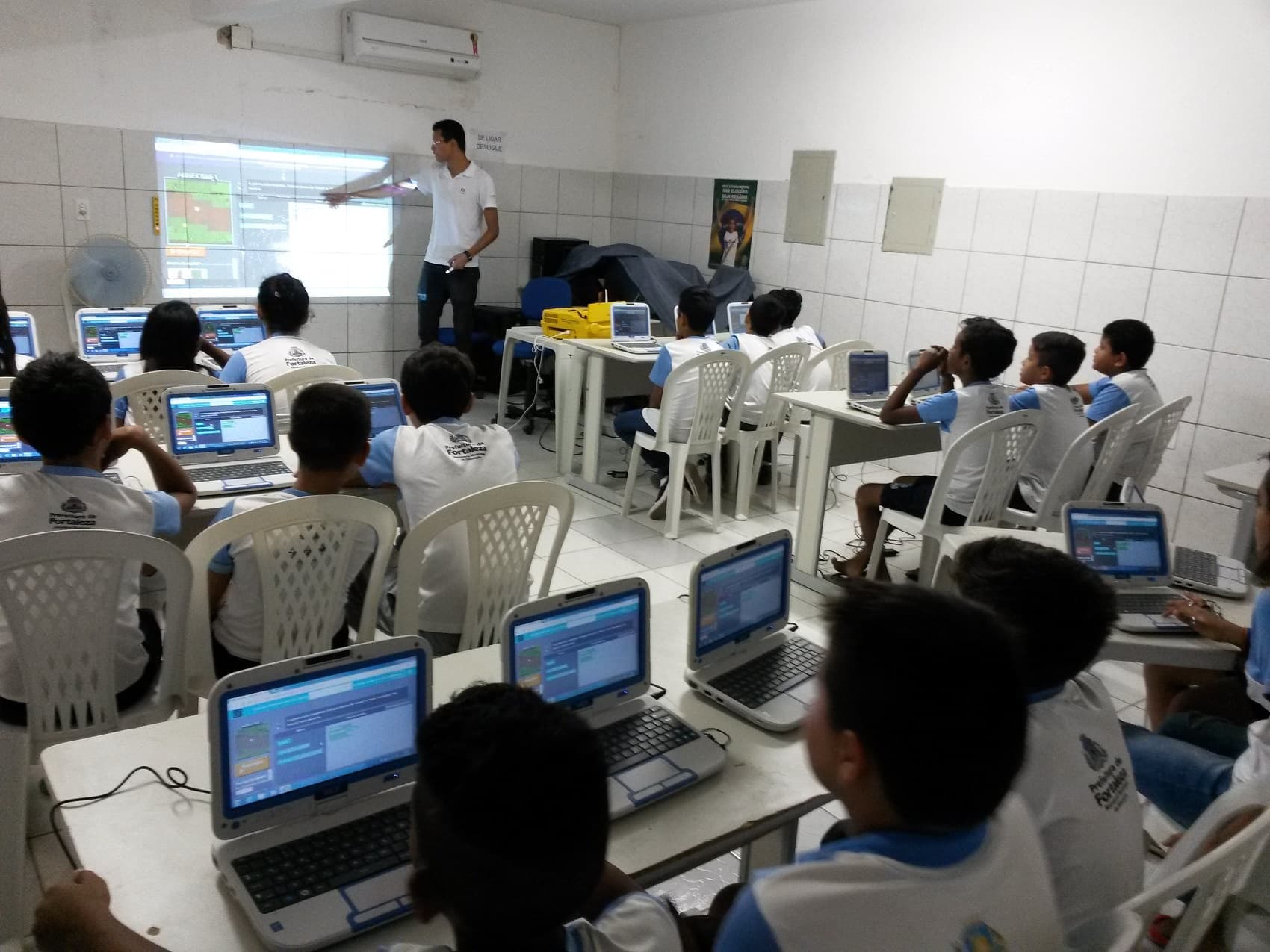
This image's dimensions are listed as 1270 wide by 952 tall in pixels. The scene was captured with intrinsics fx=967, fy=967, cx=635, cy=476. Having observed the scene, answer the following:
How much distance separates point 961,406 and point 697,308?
1.69 meters

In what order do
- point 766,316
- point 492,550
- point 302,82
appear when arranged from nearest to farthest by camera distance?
point 492,550
point 766,316
point 302,82

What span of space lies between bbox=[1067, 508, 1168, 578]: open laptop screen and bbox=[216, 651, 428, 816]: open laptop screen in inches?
76.1

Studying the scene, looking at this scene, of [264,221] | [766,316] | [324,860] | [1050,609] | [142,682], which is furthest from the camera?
[264,221]

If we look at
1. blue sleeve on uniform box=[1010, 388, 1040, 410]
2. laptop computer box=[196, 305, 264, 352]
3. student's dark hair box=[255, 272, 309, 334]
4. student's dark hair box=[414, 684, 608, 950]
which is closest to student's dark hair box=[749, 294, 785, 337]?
blue sleeve on uniform box=[1010, 388, 1040, 410]

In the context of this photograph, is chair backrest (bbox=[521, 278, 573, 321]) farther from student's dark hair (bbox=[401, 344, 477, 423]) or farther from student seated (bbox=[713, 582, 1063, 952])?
student seated (bbox=[713, 582, 1063, 952])

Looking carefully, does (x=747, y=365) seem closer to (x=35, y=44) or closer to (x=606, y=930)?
(x=606, y=930)

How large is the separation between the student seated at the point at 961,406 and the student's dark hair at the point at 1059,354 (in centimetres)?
15

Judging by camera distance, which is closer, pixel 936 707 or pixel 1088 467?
pixel 936 707

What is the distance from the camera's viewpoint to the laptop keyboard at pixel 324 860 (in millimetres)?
1245

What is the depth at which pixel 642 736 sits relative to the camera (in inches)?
66.1

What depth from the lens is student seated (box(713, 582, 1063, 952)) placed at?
0.94 metres

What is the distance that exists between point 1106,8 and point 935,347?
2.21 meters

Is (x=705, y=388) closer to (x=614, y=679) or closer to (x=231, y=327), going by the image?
(x=231, y=327)

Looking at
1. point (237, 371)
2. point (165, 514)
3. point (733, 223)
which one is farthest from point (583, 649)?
point (733, 223)
